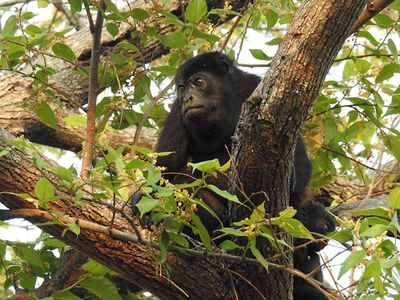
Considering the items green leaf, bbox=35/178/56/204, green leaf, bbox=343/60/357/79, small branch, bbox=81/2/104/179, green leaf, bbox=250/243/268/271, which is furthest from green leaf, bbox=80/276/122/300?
green leaf, bbox=343/60/357/79

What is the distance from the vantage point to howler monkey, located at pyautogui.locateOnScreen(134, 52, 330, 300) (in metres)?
6.09

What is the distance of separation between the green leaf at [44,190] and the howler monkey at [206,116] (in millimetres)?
2201

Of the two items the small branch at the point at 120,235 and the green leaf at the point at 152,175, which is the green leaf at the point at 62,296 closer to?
the small branch at the point at 120,235

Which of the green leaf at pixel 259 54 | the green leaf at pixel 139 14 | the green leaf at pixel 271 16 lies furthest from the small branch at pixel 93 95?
the green leaf at pixel 271 16

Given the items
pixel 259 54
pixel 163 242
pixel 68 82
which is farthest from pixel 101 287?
pixel 68 82

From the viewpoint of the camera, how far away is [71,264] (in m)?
5.44

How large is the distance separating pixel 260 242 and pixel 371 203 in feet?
8.05

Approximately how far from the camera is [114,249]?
4520 mm

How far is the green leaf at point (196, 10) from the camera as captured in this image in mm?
4951

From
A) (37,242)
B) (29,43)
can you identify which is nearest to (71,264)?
(37,242)

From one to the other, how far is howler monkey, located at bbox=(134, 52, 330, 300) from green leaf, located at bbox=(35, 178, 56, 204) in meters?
2.20

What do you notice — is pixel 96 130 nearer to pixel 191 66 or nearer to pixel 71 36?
pixel 191 66

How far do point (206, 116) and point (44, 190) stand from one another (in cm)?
253

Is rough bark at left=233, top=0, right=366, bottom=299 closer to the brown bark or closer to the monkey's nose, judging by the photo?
the monkey's nose
